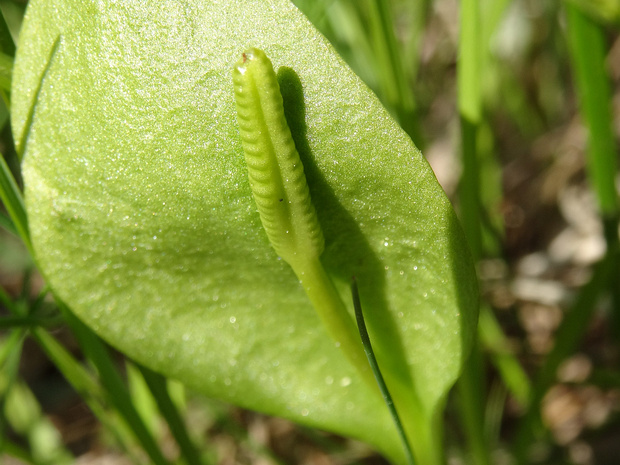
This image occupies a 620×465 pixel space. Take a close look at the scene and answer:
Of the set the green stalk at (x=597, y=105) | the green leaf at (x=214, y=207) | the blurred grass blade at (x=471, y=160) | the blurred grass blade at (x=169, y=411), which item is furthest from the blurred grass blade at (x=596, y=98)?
the blurred grass blade at (x=169, y=411)

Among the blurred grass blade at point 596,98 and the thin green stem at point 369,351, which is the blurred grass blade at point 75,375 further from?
the blurred grass blade at point 596,98

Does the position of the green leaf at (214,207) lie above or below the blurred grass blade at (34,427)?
above

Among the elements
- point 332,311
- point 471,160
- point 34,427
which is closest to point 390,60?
point 471,160

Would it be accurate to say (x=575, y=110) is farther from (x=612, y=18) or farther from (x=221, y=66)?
(x=221, y=66)

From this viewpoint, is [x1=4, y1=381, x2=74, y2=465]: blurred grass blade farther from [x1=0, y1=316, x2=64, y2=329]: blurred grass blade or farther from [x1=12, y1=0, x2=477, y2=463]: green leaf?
[x1=12, y1=0, x2=477, y2=463]: green leaf

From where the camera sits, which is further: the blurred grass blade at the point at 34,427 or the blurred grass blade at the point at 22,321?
the blurred grass blade at the point at 34,427

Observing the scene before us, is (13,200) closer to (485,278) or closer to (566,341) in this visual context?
(566,341)

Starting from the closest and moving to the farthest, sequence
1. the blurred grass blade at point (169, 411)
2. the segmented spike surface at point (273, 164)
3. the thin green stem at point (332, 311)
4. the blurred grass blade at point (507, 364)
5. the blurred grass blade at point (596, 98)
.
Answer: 1. the segmented spike surface at point (273, 164)
2. the thin green stem at point (332, 311)
3. the blurred grass blade at point (169, 411)
4. the blurred grass blade at point (596, 98)
5. the blurred grass blade at point (507, 364)
